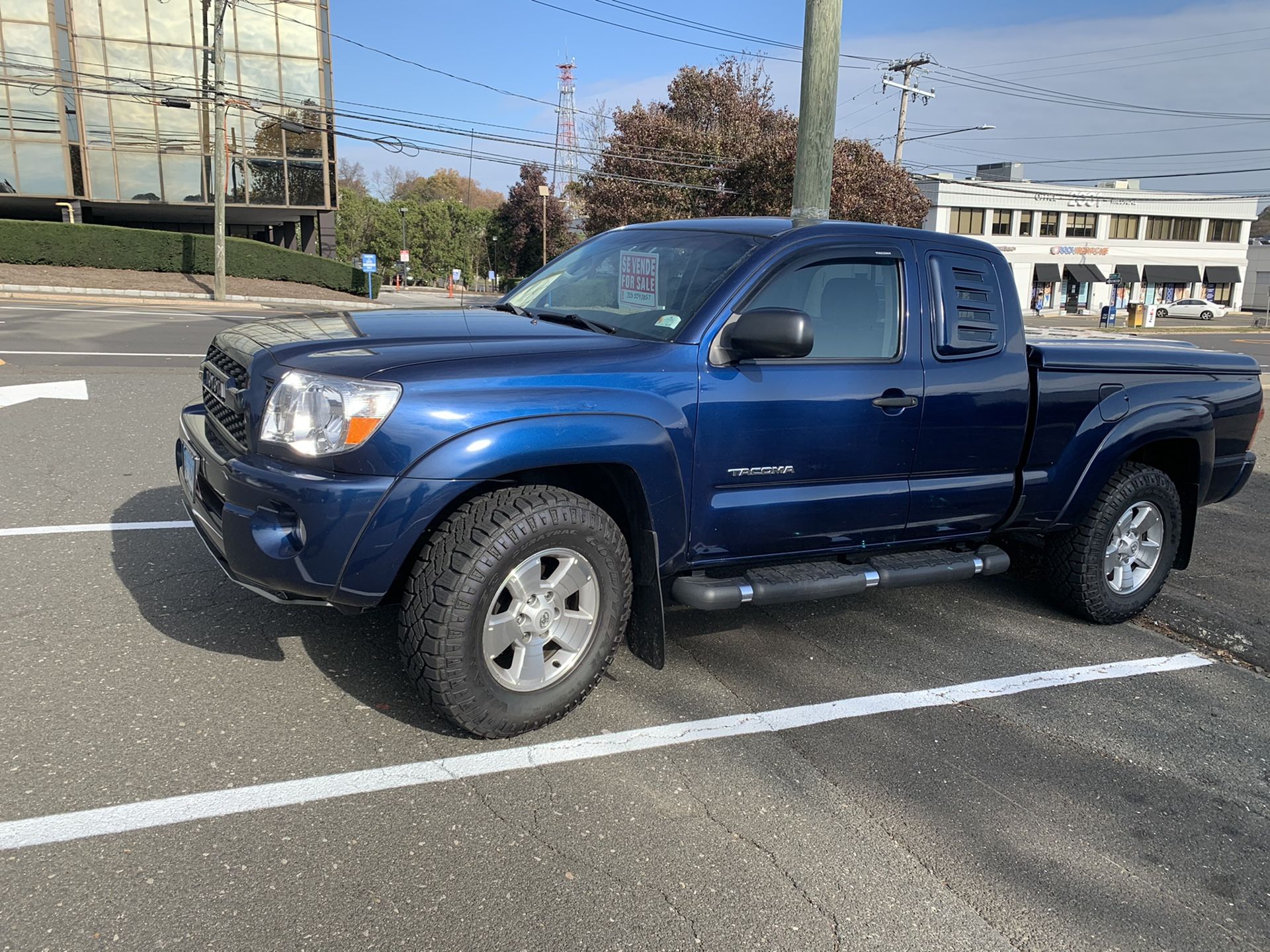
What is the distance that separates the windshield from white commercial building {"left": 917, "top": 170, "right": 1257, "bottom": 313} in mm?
62836

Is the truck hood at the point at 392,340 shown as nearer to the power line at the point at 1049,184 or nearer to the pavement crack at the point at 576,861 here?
the pavement crack at the point at 576,861

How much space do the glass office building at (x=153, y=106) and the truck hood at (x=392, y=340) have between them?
32.4m

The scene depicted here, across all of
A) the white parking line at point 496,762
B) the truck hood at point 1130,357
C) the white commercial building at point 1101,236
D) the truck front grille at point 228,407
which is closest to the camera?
the white parking line at point 496,762

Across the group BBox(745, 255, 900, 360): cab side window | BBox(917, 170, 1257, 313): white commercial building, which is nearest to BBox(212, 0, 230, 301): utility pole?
BBox(745, 255, 900, 360): cab side window

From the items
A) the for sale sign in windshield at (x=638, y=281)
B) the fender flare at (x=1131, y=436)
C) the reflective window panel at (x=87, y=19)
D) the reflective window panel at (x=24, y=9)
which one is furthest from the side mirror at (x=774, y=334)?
the reflective window panel at (x=24, y=9)

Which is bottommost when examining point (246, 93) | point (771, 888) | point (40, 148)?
point (771, 888)

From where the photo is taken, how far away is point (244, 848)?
266cm

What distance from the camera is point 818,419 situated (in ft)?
12.6

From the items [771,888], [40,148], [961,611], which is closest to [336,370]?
[771,888]

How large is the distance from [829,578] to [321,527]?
2.11 metres

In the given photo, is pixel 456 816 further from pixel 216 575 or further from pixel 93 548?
pixel 93 548

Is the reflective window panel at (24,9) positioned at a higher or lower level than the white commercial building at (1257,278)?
higher

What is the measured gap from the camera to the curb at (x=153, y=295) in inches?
1121

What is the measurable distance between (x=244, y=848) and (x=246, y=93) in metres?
38.5
